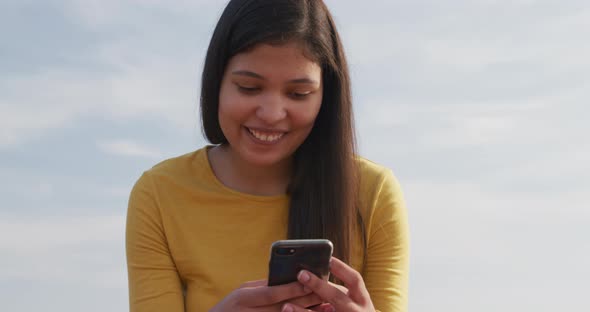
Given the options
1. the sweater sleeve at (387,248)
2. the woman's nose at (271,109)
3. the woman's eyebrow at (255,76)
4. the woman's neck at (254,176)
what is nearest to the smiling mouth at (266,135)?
the woman's nose at (271,109)

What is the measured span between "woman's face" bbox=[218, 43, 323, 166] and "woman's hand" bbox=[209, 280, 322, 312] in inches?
32.8

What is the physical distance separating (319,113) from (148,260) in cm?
131

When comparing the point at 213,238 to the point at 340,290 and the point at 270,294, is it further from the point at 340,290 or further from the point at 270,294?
the point at 340,290

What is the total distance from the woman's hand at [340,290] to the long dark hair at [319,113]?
28.3 inches

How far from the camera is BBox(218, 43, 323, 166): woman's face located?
15.2 feet

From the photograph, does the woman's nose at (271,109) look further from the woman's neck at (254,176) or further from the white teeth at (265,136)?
the woman's neck at (254,176)

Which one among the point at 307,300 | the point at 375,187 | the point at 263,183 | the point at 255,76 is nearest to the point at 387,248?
the point at 375,187

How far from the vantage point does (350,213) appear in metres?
5.01

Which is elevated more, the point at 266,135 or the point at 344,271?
the point at 266,135

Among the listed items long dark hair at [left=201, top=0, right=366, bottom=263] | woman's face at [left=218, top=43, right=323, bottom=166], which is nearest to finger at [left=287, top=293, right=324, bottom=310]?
long dark hair at [left=201, top=0, right=366, bottom=263]

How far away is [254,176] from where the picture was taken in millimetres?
5258

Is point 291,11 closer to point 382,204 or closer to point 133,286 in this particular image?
point 382,204

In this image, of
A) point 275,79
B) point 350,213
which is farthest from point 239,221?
point 275,79

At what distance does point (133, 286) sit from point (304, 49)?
170 centimetres
